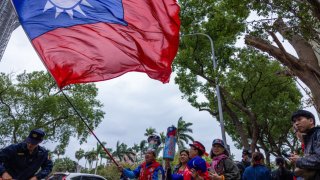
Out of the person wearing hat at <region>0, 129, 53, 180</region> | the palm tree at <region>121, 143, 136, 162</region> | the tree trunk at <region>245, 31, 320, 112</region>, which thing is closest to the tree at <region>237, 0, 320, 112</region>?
the tree trunk at <region>245, 31, 320, 112</region>

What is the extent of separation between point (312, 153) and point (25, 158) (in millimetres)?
3720

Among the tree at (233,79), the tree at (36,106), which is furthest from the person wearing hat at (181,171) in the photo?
the tree at (36,106)

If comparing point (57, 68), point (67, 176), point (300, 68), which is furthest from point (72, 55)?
point (67, 176)

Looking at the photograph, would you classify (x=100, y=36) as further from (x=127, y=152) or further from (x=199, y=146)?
(x=127, y=152)

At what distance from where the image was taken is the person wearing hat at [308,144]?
325 centimetres

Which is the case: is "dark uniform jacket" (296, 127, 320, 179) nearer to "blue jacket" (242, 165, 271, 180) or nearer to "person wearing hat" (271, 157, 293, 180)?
"blue jacket" (242, 165, 271, 180)

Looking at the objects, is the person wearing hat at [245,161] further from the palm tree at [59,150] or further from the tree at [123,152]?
the tree at [123,152]

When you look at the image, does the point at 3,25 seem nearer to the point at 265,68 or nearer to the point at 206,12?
the point at 206,12

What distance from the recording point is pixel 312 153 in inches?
132

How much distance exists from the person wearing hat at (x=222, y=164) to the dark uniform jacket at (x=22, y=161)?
98.1 inches

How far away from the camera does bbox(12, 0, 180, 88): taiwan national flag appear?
14.8 ft

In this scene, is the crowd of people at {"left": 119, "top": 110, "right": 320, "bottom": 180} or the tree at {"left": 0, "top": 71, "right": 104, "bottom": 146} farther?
the tree at {"left": 0, "top": 71, "right": 104, "bottom": 146}

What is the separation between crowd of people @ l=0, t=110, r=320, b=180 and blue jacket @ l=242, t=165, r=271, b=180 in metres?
1.38

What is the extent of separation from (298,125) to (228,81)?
54.6 ft
